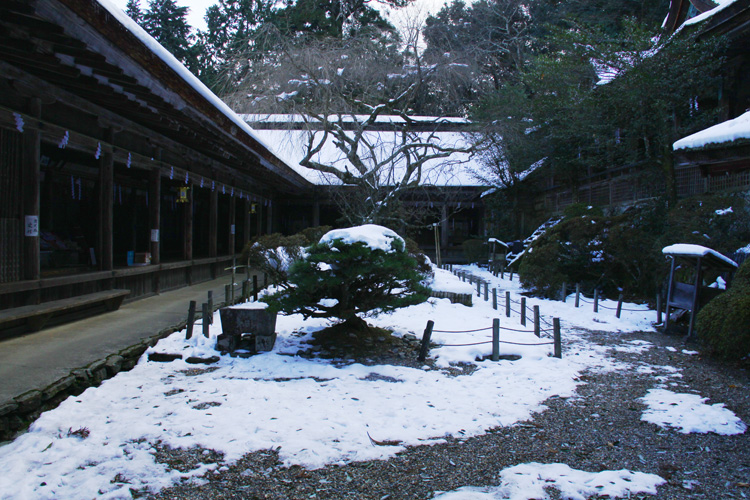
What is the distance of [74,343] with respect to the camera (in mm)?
4914

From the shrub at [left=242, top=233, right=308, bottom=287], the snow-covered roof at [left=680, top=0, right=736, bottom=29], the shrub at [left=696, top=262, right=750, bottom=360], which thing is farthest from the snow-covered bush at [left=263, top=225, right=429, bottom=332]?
the snow-covered roof at [left=680, top=0, right=736, bottom=29]

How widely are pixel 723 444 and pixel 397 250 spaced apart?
3.59m

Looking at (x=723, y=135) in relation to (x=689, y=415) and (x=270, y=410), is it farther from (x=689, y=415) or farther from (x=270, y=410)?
(x=270, y=410)

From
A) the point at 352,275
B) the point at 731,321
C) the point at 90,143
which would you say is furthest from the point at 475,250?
the point at 90,143

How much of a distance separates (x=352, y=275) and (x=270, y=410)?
5.98ft

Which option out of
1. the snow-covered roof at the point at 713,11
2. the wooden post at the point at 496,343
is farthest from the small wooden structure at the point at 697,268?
the snow-covered roof at the point at 713,11

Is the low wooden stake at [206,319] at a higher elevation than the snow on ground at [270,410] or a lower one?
higher

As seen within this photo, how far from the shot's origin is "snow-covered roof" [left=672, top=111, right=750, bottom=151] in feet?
20.0

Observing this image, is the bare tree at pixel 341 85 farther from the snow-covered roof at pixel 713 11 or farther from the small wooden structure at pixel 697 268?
the small wooden structure at pixel 697 268

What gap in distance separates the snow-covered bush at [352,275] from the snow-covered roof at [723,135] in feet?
15.6

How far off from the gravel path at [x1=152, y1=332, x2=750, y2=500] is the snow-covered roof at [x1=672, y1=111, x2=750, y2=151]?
3684mm

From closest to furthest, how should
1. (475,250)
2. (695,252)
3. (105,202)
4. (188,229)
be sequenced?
1. (695,252)
2. (105,202)
3. (188,229)
4. (475,250)

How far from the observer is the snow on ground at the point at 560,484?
2746mm

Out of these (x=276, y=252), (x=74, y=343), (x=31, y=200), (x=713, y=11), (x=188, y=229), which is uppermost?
(x=713, y=11)
